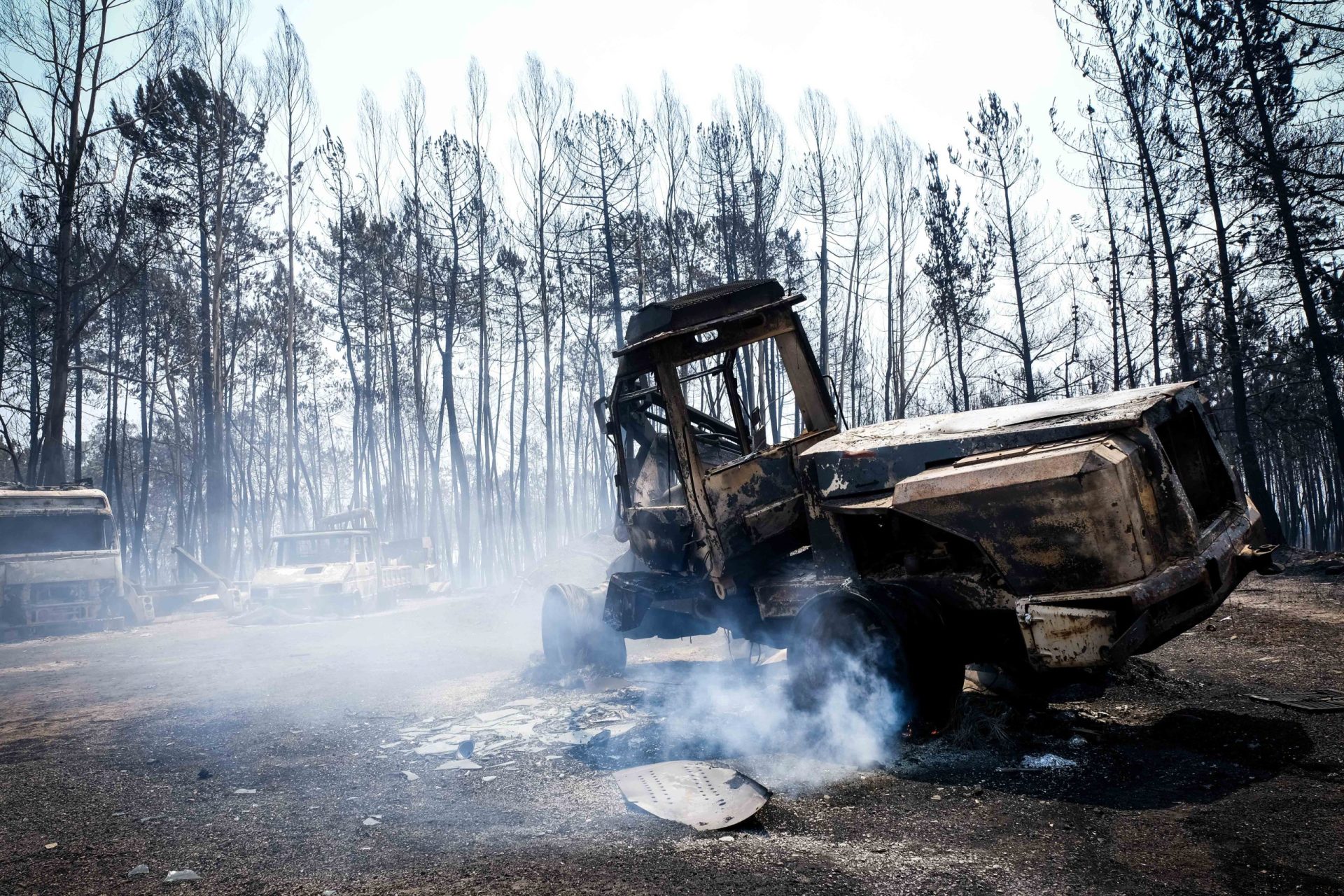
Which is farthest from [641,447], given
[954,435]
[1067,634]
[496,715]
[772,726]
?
[1067,634]

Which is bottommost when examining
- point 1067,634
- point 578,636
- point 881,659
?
point 578,636

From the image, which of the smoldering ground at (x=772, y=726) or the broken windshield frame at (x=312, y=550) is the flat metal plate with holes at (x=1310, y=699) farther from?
the broken windshield frame at (x=312, y=550)

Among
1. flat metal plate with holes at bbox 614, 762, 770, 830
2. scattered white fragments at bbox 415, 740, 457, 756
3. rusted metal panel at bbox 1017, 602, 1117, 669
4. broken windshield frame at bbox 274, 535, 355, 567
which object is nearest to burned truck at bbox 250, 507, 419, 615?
broken windshield frame at bbox 274, 535, 355, 567

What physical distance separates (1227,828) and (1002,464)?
178 centimetres

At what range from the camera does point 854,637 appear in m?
4.57

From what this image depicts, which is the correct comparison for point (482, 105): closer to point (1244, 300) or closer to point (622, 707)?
point (1244, 300)

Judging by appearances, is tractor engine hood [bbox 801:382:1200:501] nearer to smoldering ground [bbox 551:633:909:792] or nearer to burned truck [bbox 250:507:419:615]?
smoldering ground [bbox 551:633:909:792]

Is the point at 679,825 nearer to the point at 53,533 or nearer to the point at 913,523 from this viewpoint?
the point at 913,523

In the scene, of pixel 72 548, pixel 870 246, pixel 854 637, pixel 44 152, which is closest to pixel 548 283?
pixel 870 246

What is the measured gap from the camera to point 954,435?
445cm

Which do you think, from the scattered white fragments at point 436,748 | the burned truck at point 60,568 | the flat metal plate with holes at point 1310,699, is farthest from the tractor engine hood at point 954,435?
the burned truck at point 60,568

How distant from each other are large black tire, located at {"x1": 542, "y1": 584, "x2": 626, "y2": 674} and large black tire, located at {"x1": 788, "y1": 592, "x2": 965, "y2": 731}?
3.12 metres

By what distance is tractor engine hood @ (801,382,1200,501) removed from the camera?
414 centimetres

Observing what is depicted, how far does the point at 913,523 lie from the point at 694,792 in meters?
2.04
